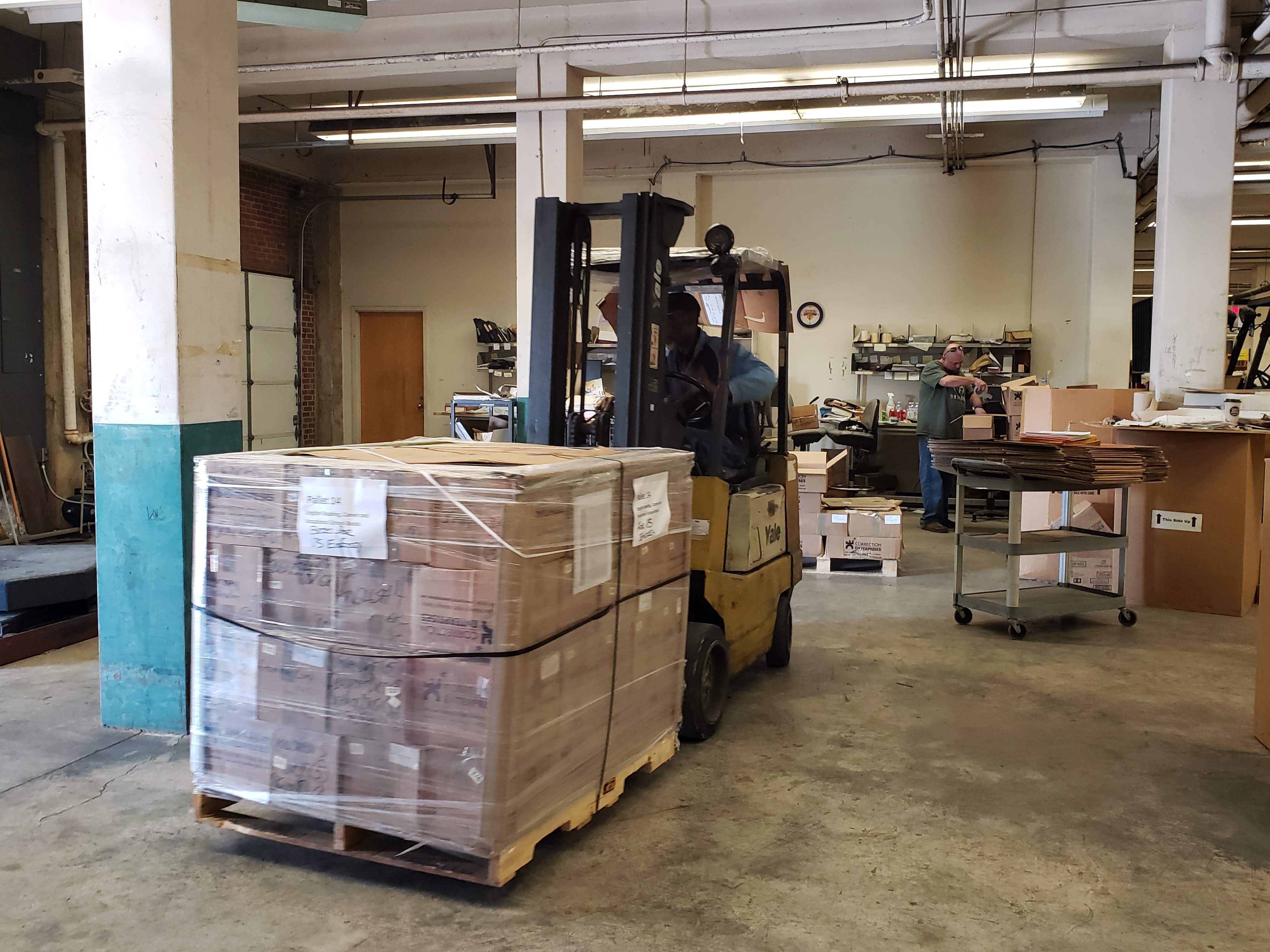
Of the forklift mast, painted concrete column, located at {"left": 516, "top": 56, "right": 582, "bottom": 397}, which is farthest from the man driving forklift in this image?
painted concrete column, located at {"left": 516, "top": 56, "right": 582, "bottom": 397}

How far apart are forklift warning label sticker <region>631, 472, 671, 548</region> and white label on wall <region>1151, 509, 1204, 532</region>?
15.3ft

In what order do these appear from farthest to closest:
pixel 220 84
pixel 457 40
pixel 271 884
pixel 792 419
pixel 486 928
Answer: pixel 792 419, pixel 457 40, pixel 220 84, pixel 271 884, pixel 486 928

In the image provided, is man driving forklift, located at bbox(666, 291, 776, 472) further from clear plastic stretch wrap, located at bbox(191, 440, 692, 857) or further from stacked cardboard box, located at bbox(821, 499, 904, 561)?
stacked cardboard box, located at bbox(821, 499, 904, 561)

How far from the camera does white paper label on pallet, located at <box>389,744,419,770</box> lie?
2.72 meters

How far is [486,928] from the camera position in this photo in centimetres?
264

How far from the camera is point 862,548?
26.5ft

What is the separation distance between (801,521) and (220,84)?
5521mm

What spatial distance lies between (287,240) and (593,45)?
22.4ft

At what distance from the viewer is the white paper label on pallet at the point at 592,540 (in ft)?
9.62

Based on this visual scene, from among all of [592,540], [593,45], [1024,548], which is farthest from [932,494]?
[592,540]

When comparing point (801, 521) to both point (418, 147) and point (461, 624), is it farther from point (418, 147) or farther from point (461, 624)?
point (418, 147)

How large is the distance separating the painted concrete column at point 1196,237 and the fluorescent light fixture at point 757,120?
149 centimetres

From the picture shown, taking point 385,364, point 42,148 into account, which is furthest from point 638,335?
point 385,364

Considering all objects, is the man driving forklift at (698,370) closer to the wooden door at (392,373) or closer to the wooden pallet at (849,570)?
the wooden pallet at (849,570)
